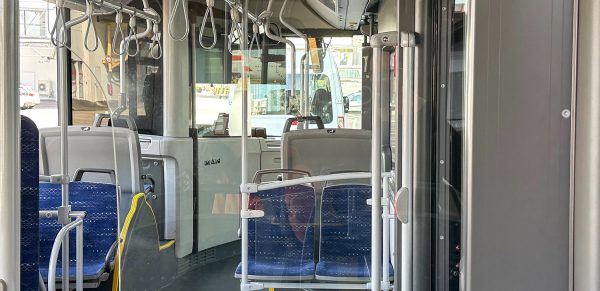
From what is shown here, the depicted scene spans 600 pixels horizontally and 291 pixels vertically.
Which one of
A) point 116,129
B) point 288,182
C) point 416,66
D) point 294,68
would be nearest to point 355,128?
point 288,182

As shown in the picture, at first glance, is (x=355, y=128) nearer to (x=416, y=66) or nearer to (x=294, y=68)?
(x=294, y=68)

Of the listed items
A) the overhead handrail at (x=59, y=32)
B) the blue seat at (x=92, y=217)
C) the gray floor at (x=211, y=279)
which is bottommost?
the gray floor at (x=211, y=279)

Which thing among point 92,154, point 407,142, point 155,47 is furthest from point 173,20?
point 407,142

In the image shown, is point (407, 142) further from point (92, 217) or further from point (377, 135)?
point (92, 217)

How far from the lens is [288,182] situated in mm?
2783

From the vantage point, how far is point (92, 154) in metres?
3.92

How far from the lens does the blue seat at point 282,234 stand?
2777mm

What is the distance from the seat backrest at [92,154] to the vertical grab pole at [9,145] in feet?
8.37

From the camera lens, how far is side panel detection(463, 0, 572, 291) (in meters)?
0.97

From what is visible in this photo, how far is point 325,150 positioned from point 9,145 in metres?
2.12

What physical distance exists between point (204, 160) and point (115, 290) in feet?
4.19

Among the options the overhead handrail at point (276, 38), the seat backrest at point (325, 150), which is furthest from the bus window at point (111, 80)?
the seat backrest at point (325, 150)

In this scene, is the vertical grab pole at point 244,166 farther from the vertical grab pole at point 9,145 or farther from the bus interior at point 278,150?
the vertical grab pole at point 9,145

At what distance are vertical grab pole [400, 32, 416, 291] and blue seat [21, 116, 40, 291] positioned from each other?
1.07 meters
